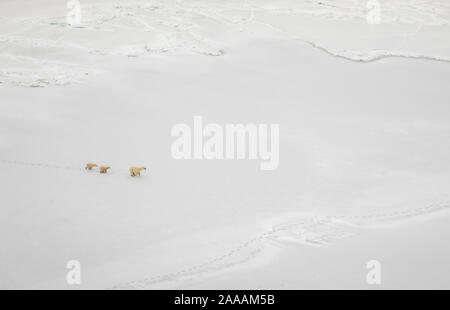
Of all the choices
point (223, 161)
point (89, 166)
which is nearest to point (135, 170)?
point (89, 166)

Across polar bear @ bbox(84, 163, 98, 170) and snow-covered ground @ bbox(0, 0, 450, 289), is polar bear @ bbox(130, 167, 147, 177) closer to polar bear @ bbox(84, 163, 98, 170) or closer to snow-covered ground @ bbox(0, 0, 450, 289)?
snow-covered ground @ bbox(0, 0, 450, 289)

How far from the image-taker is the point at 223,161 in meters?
11.1

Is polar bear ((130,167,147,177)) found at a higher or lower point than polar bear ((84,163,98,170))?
lower

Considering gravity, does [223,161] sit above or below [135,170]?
above

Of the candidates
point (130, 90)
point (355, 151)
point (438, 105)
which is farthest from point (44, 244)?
point (438, 105)

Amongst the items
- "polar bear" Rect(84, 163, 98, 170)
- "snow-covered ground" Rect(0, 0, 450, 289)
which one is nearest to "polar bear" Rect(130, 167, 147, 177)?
"snow-covered ground" Rect(0, 0, 450, 289)

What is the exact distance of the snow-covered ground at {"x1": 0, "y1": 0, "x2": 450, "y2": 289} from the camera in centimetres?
776

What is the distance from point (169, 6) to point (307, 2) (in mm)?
5503

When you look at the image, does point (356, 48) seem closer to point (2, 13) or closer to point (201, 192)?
point (201, 192)

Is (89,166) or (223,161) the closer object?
(89,166)

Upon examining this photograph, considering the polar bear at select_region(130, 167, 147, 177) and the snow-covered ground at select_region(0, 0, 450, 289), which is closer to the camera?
the snow-covered ground at select_region(0, 0, 450, 289)

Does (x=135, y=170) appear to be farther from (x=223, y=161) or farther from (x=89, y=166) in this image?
(x=223, y=161)

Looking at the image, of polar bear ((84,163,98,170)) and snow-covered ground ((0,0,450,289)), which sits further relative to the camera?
polar bear ((84,163,98,170))

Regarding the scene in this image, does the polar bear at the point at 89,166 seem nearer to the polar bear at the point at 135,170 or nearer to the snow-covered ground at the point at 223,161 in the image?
the snow-covered ground at the point at 223,161
